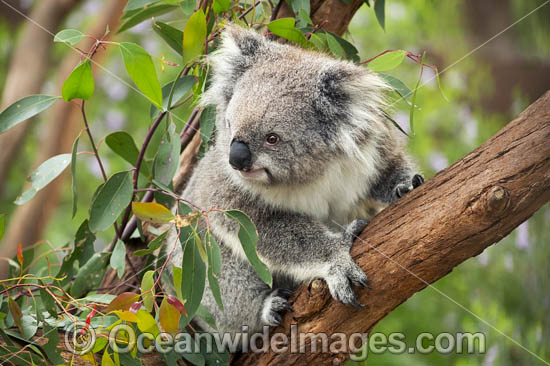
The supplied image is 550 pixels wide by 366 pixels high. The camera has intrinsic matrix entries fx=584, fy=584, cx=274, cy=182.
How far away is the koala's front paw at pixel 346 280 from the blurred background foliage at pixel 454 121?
1.04 m

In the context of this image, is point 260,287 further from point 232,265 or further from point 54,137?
point 54,137

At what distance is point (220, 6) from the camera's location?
7.90 feet

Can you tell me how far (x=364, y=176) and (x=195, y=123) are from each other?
896 mm

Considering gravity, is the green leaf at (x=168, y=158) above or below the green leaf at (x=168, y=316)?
above

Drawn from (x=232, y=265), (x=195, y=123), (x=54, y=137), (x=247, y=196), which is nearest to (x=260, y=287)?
(x=232, y=265)

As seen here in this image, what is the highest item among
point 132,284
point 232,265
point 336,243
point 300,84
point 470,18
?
point 470,18

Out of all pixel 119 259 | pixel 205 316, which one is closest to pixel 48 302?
pixel 119 259

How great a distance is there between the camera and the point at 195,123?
283 cm

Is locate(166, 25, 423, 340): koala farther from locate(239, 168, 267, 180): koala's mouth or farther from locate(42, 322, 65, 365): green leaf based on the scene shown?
locate(42, 322, 65, 365): green leaf

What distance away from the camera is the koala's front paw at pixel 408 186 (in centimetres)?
231

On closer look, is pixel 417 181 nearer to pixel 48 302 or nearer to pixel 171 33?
pixel 171 33

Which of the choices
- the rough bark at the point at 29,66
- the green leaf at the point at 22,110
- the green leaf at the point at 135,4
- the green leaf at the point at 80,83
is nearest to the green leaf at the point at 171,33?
the green leaf at the point at 135,4

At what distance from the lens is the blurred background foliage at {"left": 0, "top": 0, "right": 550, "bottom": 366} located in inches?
124

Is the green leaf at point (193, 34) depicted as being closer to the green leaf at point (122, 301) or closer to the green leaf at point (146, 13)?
the green leaf at point (146, 13)
